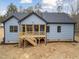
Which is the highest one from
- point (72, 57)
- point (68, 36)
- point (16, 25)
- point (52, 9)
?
point (52, 9)

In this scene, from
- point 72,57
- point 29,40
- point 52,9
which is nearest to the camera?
point 72,57

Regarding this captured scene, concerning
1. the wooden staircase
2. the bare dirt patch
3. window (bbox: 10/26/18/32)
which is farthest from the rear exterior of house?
the bare dirt patch

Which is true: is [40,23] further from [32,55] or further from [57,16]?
[32,55]

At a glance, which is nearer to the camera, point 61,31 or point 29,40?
point 29,40

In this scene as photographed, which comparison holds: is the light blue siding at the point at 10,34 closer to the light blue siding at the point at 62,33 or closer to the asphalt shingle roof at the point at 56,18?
the asphalt shingle roof at the point at 56,18

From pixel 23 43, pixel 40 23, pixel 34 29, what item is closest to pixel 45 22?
pixel 40 23

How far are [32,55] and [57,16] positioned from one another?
10.6 metres

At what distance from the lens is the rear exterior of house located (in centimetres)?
2355

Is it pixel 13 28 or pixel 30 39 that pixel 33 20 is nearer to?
pixel 30 39

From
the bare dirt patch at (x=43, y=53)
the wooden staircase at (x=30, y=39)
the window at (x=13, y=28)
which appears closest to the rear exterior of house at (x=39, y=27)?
the window at (x=13, y=28)

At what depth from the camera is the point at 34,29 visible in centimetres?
2509

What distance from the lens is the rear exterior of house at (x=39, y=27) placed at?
77.3ft

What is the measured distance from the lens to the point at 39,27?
77.2 feet

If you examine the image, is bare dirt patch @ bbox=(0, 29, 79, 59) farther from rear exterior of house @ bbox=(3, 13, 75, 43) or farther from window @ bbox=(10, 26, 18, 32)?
window @ bbox=(10, 26, 18, 32)
